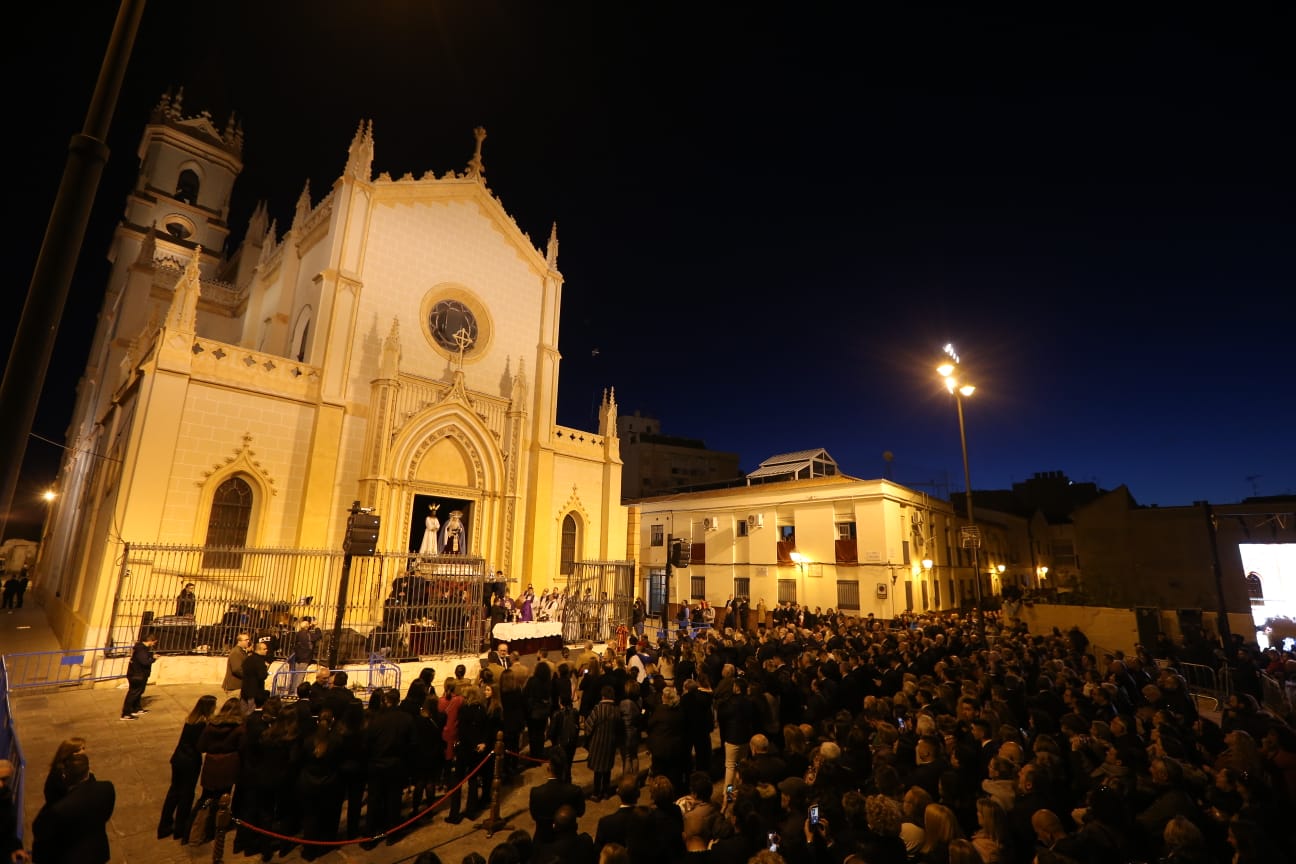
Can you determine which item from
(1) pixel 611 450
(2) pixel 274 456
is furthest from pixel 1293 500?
(2) pixel 274 456

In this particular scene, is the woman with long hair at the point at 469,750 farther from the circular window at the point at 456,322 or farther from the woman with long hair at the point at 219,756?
the circular window at the point at 456,322

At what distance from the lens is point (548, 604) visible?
18.3 metres

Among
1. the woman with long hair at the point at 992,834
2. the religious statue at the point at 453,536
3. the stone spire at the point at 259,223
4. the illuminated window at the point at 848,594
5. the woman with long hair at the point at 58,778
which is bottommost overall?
the woman with long hair at the point at 992,834

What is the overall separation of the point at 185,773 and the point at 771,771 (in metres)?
5.86

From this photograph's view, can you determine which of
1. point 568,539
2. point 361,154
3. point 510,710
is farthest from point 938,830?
point 361,154

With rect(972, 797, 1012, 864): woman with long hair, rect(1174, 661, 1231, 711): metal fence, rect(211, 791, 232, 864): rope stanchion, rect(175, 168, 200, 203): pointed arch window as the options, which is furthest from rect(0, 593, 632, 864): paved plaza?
rect(175, 168, 200, 203): pointed arch window

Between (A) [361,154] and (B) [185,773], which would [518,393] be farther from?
(B) [185,773]

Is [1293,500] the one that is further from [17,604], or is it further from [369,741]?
[17,604]

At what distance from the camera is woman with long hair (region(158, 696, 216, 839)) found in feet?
19.4

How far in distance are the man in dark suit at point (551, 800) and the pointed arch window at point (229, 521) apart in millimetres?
13719

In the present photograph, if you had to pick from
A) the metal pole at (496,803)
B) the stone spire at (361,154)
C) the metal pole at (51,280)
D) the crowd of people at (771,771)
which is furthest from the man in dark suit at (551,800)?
the stone spire at (361,154)

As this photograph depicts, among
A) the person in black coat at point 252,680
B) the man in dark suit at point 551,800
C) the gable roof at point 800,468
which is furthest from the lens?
the gable roof at point 800,468

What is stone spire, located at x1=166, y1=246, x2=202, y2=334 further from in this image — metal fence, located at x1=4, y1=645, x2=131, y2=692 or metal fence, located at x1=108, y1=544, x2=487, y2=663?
metal fence, located at x1=4, y1=645, x2=131, y2=692

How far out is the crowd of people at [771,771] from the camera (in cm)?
443
